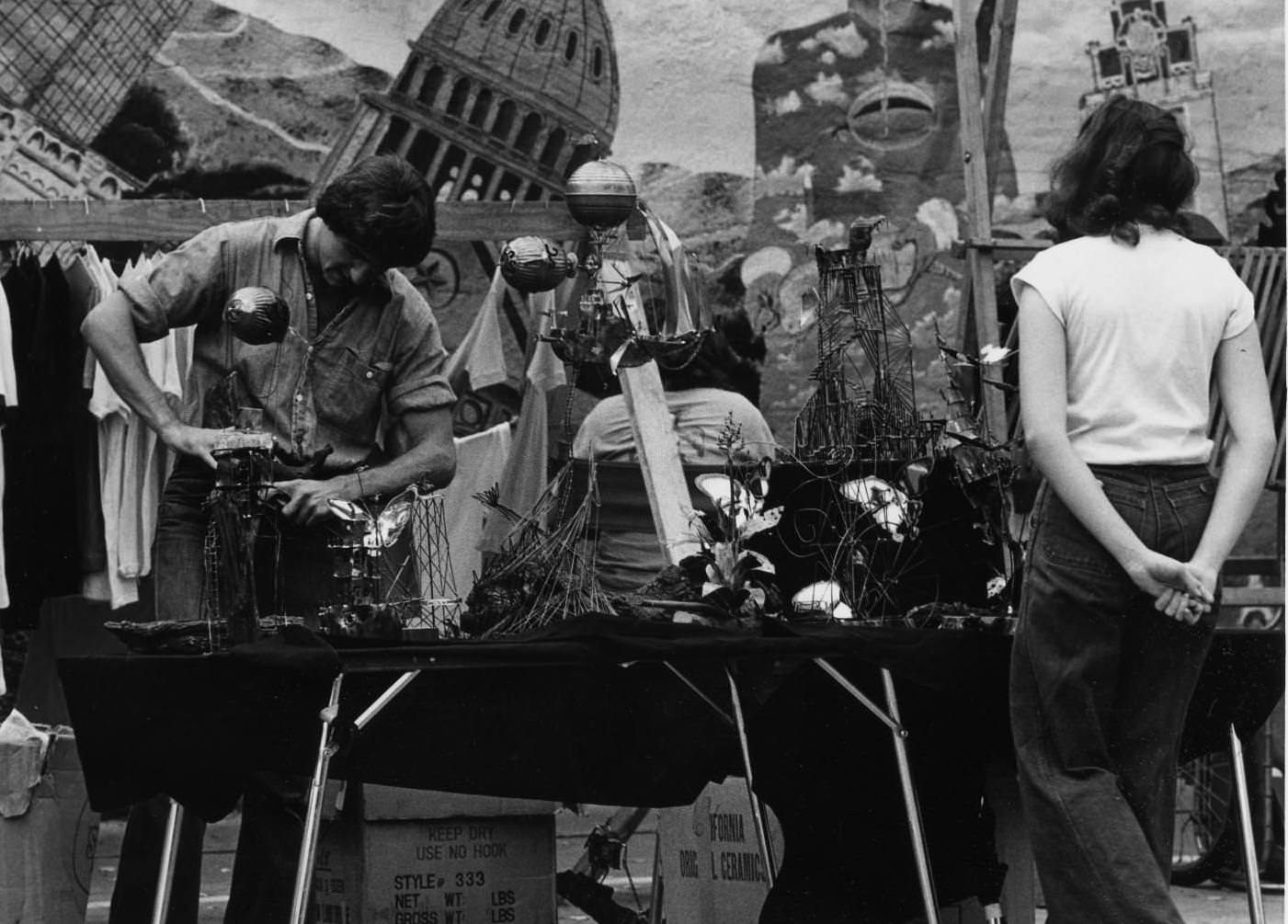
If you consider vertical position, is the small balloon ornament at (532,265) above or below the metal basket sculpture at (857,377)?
above

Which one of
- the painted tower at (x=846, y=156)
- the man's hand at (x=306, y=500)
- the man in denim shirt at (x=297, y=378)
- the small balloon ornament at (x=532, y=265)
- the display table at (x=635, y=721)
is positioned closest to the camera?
the display table at (x=635, y=721)

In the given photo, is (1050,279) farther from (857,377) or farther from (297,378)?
(297,378)

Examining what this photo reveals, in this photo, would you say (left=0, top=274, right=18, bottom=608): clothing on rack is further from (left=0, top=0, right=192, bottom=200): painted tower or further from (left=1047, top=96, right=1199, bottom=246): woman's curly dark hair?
(left=1047, top=96, right=1199, bottom=246): woman's curly dark hair

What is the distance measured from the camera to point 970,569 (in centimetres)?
408

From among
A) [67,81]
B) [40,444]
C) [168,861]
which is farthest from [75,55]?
[168,861]

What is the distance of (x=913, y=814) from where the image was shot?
3.56 metres

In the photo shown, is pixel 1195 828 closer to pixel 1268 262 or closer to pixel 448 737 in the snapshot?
pixel 1268 262

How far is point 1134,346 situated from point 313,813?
5.08 feet

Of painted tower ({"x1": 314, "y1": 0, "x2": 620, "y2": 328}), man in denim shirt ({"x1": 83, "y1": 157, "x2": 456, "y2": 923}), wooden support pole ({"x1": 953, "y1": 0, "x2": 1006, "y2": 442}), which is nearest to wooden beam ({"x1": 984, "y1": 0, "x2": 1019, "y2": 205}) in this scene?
wooden support pole ({"x1": 953, "y1": 0, "x2": 1006, "y2": 442})

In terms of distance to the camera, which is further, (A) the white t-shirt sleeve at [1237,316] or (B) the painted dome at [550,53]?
(B) the painted dome at [550,53]

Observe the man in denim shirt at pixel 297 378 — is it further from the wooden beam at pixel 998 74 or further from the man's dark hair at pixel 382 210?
the wooden beam at pixel 998 74

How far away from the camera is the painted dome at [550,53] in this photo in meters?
7.04

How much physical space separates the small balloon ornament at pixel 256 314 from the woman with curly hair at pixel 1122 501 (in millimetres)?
1524

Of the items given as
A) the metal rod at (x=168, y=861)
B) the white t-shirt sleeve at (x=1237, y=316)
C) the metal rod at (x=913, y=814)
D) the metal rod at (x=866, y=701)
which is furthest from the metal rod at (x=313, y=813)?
the white t-shirt sleeve at (x=1237, y=316)
